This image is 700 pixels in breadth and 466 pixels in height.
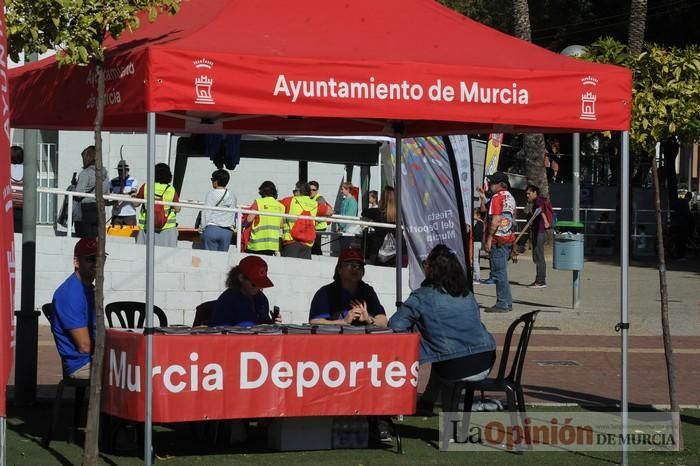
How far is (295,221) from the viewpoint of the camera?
16812mm

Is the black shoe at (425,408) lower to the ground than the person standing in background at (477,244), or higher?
lower

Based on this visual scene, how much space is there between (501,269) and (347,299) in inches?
332

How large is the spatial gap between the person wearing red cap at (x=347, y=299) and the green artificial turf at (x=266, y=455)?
965 mm

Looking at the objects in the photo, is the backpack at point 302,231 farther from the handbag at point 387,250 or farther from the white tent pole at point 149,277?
the white tent pole at point 149,277

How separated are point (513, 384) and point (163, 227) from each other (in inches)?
326

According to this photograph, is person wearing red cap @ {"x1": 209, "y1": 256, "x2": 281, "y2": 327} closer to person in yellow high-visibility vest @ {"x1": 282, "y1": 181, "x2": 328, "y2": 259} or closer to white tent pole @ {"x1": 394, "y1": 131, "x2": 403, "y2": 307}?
white tent pole @ {"x1": 394, "y1": 131, "x2": 403, "y2": 307}

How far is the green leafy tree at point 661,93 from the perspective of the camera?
362 inches

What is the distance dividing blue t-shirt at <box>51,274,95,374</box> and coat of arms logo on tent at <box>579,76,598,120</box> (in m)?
3.65

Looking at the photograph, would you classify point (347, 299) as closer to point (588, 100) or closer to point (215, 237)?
point (588, 100)

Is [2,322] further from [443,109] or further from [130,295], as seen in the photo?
[130,295]

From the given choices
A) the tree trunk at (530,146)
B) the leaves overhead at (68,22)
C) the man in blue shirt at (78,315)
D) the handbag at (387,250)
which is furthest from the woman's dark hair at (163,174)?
the tree trunk at (530,146)

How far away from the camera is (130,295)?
1584cm

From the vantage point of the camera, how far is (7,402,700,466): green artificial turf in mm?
8462

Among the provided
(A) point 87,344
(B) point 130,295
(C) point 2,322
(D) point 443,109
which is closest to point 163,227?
(B) point 130,295
